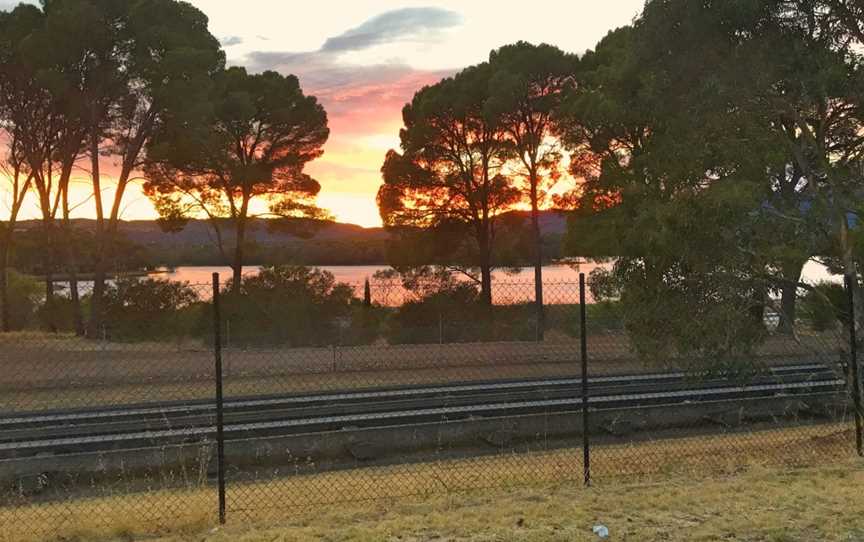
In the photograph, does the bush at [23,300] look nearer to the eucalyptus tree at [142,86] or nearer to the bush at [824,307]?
the eucalyptus tree at [142,86]

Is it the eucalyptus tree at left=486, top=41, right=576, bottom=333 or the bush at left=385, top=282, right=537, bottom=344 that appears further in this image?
the eucalyptus tree at left=486, top=41, right=576, bottom=333

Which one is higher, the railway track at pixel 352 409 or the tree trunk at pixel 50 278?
the tree trunk at pixel 50 278

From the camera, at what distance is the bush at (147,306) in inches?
1113

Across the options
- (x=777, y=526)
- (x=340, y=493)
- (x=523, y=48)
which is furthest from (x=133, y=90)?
(x=777, y=526)

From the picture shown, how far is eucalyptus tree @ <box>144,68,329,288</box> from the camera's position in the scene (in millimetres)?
36062

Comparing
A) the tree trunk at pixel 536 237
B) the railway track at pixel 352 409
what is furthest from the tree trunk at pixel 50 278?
the tree trunk at pixel 536 237

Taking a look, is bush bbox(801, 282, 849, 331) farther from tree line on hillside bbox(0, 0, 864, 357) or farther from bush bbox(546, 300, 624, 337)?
bush bbox(546, 300, 624, 337)

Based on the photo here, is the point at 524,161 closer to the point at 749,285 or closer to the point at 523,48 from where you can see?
the point at 523,48

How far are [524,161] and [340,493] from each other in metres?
28.9

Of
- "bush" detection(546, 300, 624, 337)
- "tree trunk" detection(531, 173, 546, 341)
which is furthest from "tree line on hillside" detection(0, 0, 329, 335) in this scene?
"bush" detection(546, 300, 624, 337)

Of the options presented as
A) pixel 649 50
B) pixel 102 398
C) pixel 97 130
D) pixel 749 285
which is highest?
pixel 97 130

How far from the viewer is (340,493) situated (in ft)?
29.3

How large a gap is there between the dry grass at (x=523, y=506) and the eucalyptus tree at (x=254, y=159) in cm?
2870

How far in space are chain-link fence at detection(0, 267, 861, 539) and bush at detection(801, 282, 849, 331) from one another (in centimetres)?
36
